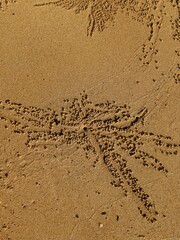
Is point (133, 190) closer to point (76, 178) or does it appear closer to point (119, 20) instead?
point (76, 178)

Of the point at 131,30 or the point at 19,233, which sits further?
the point at 131,30

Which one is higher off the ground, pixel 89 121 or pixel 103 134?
pixel 89 121

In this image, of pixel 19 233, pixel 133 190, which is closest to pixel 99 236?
pixel 133 190
